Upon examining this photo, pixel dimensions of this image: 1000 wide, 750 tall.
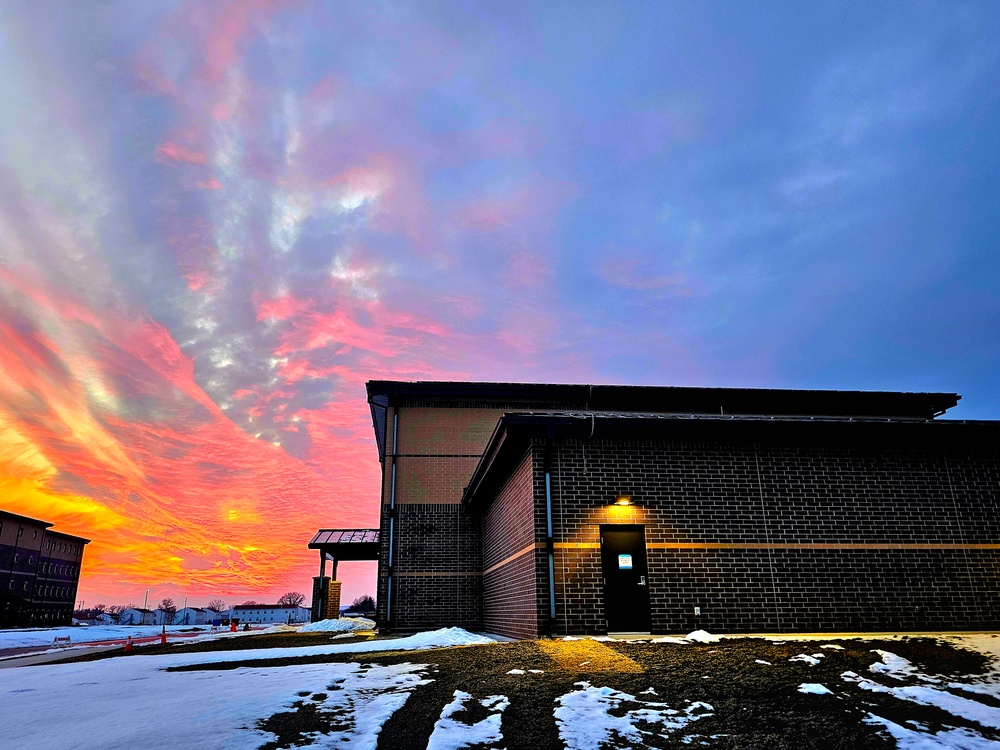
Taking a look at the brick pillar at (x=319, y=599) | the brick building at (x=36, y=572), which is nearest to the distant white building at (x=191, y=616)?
the brick building at (x=36, y=572)

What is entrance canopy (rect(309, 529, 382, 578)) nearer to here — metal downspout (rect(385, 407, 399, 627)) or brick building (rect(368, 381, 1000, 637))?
metal downspout (rect(385, 407, 399, 627))

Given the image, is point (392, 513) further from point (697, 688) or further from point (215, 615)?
point (215, 615)

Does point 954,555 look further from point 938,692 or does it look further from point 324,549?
point 324,549

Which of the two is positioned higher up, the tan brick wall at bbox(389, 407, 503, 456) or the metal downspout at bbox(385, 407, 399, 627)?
the tan brick wall at bbox(389, 407, 503, 456)

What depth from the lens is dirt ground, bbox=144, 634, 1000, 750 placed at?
565 cm

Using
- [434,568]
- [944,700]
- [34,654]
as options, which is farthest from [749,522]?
[34,654]

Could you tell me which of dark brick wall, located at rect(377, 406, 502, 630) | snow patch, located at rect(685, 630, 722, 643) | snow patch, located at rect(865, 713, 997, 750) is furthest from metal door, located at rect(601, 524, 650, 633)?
dark brick wall, located at rect(377, 406, 502, 630)

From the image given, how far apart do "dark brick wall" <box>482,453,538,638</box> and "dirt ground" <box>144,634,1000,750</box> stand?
2657 millimetres

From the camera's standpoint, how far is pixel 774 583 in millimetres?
12203

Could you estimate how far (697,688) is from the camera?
22.8ft

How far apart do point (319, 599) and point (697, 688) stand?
2828cm

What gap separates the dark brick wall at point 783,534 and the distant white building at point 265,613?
114m

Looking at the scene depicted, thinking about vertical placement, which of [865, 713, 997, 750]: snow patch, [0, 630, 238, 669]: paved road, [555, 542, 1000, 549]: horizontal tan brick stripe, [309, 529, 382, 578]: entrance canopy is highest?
[309, 529, 382, 578]: entrance canopy

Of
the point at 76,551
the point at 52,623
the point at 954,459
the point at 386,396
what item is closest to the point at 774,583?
the point at 954,459
